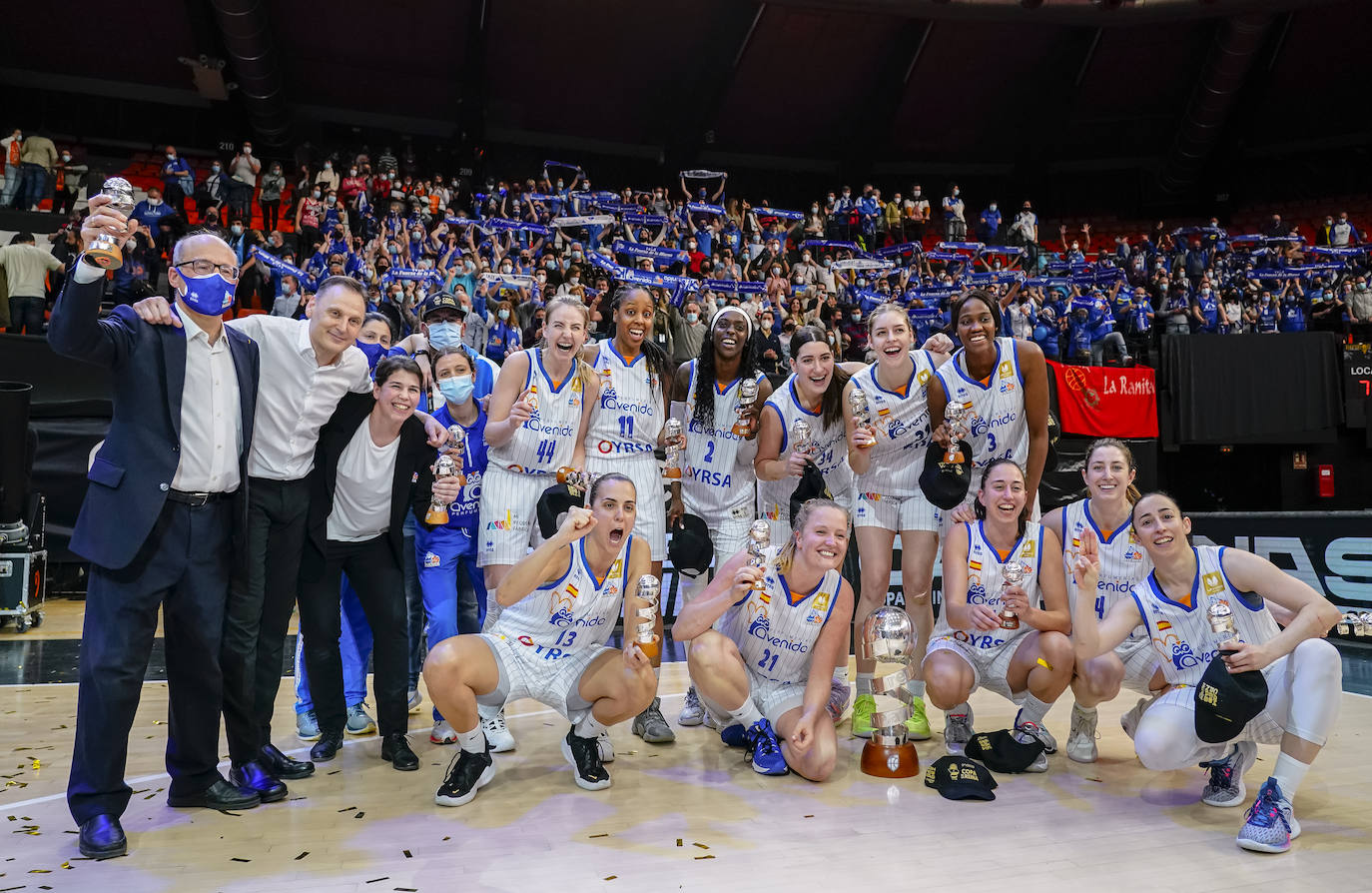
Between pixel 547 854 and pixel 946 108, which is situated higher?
pixel 946 108

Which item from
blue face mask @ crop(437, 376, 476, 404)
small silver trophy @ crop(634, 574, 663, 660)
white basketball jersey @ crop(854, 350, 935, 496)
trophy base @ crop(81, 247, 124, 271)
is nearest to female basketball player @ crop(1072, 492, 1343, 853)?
white basketball jersey @ crop(854, 350, 935, 496)

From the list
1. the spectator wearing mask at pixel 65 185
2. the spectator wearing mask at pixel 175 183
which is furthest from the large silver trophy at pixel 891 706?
the spectator wearing mask at pixel 65 185

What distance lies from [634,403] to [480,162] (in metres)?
16.4

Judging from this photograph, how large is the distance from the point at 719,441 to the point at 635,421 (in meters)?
0.45

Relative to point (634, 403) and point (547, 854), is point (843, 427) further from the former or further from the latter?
point (547, 854)

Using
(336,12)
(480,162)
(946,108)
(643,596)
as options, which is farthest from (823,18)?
(643,596)

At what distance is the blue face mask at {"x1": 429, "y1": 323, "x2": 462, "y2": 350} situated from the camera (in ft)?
16.3

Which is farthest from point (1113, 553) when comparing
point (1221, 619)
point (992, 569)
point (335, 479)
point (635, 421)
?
point (335, 479)

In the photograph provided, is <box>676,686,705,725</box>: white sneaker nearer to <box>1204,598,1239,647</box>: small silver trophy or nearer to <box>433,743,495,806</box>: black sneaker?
<box>433,743,495,806</box>: black sneaker

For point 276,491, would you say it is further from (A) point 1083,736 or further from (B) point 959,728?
(A) point 1083,736

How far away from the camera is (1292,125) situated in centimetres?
2214

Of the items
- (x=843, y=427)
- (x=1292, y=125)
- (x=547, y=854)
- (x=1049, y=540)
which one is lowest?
(x=547, y=854)

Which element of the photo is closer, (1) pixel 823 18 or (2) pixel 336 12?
(2) pixel 336 12

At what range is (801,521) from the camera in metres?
3.92
